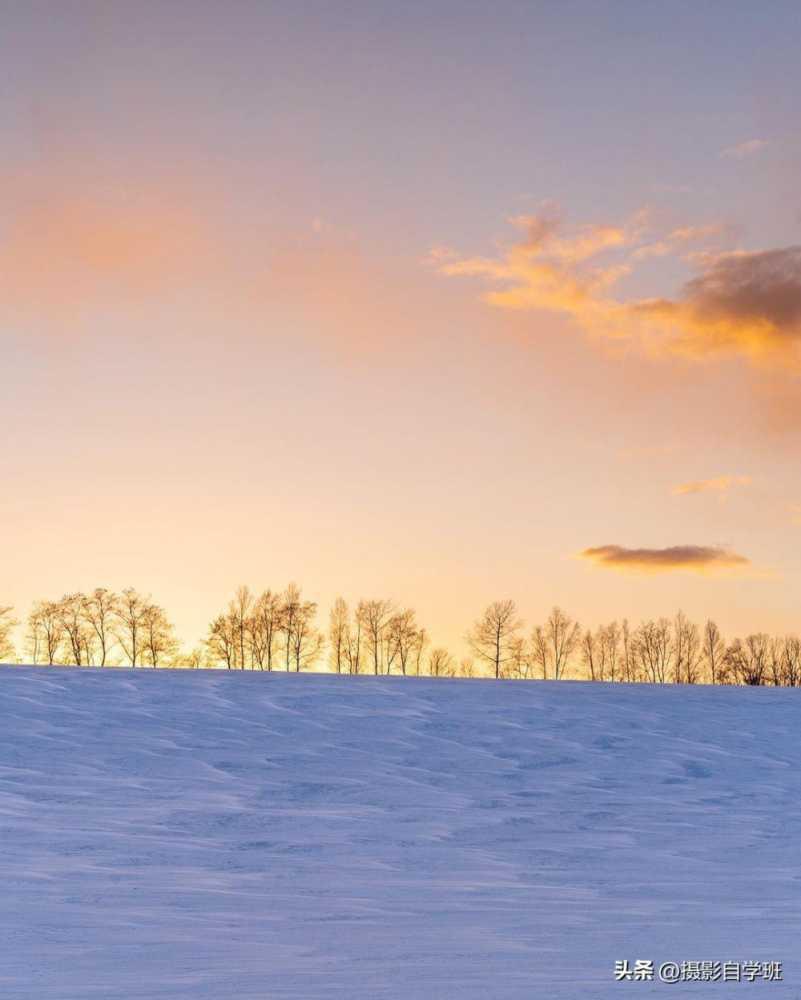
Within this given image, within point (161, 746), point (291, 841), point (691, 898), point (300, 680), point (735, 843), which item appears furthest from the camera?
point (300, 680)

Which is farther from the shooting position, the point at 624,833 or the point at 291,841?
the point at 624,833

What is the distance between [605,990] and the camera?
6.21 meters

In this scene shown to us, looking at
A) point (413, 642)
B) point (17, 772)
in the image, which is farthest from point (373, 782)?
point (413, 642)

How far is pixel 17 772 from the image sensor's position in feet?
49.2

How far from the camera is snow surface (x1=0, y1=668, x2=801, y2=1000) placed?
6809 mm

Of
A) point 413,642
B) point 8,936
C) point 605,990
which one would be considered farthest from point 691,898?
point 413,642

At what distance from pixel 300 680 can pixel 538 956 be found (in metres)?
16.8

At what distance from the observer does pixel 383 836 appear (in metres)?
12.2

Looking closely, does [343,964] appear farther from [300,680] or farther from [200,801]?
[300,680]

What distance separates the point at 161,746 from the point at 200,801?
363 cm

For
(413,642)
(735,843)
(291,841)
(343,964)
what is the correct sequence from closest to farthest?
(343,964) → (291,841) → (735,843) → (413,642)

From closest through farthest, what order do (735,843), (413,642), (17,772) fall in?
(735,843) < (17,772) < (413,642)

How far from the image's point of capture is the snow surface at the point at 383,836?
6809 mm

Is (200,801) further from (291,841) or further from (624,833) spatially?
(624,833)
